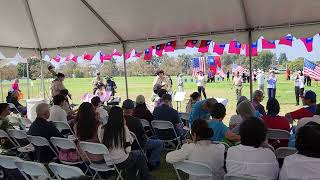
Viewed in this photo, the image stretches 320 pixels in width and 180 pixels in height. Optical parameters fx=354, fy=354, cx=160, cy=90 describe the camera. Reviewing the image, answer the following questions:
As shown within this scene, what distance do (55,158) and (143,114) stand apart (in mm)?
1862

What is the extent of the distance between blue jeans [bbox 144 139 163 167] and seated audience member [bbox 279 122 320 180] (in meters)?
3.05

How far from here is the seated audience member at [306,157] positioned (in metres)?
2.54

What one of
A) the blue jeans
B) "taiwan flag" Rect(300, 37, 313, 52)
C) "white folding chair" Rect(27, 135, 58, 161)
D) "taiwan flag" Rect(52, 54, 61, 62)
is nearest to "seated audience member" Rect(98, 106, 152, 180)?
"white folding chair" Rect(27, 135, 58, 161)

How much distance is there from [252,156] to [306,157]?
0.48 metres

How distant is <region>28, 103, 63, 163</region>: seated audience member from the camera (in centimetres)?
500

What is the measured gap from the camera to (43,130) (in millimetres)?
5000

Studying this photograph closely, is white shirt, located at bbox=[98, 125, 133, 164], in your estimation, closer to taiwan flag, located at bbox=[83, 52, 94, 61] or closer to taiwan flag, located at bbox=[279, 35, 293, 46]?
taiwan flag, located at bbox=[279, 35, 293, 46]

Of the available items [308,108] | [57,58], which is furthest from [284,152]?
[57,58]

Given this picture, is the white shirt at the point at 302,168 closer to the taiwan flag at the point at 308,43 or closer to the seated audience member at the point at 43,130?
the seated audience member at the point at 43,130

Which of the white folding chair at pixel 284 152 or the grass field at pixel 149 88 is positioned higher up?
the white folding chair at pixel 284 152

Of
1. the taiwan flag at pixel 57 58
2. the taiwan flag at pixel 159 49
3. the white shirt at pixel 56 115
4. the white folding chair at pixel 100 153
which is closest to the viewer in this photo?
the white folding chair at pixel 100 153

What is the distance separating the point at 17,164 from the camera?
3.54 metres

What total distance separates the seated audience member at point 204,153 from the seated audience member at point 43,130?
7.37 ft

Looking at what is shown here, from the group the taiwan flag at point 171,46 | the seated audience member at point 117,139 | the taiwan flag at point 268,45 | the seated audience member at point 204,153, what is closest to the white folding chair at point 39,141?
the seated audience member at point 117,139
